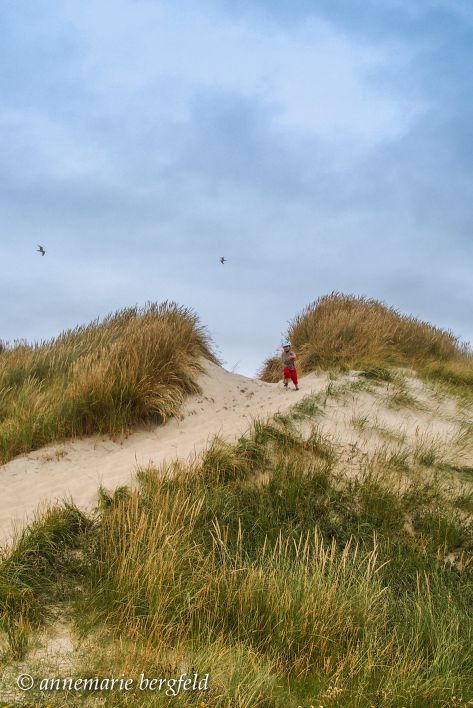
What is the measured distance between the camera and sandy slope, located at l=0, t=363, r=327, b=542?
6.60 meters

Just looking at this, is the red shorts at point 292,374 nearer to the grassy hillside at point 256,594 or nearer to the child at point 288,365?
the child at point 288,365

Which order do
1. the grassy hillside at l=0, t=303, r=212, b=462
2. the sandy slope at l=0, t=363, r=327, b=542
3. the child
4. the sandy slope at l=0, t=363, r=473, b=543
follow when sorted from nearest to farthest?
the sandy slope at l=0, t=363, r=327, b=542
the sandy slope at l=0, t=363, r=473, b=543
the grassy hillside at l=0, t=303, r=212, b=462
the child

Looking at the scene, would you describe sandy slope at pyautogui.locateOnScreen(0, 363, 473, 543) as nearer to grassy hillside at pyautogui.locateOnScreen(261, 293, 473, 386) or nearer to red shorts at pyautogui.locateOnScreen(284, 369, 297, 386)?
red shorts at pyautogui.locateOnScreen(284, 369, 297, 386)

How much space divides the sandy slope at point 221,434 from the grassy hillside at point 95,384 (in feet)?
0.93

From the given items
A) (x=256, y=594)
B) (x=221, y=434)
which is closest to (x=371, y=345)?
(x=221, y=434)

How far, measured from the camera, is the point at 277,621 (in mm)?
3861

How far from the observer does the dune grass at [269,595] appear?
3.33 metres

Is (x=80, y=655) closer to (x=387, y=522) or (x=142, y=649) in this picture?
(x=142, y=649)

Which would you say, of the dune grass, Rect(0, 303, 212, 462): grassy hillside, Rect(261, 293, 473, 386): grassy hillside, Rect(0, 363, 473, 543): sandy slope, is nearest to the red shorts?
Rect(0, 363, 473, 543): sandy slope

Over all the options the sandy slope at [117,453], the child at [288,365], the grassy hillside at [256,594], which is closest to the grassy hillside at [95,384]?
the sandy slope at [117,453]

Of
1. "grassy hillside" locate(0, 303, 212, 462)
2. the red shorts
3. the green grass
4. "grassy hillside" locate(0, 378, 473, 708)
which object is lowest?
"grassy hillside" locate(0, 378, 473, 708)

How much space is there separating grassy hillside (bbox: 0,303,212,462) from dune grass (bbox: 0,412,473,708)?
8.20ft

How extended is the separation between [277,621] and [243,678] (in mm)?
712

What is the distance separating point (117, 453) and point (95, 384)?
1113 millimetres
